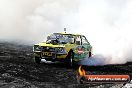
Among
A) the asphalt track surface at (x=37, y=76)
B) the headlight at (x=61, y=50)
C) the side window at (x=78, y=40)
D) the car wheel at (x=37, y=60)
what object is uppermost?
the side window at (x=78, y=40)

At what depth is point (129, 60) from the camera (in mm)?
21094

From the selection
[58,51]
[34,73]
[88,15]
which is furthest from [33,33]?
[34,73]

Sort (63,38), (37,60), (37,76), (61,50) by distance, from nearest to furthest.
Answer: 1. (37,76)
2. (61,50)
3. (37,60)
4. (63,38)

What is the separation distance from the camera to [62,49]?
709 inches

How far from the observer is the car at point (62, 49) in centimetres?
1802

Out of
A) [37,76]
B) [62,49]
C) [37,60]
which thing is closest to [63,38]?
[62,49]

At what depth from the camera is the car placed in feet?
59.1

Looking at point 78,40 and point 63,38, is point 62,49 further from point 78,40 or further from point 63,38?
point 78,40

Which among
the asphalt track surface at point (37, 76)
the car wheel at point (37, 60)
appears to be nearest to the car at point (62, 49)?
the car wheel at point (37, 60)

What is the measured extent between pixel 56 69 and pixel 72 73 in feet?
3.38

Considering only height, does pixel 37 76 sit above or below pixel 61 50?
below

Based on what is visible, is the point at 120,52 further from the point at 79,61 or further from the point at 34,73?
the point at 34,73

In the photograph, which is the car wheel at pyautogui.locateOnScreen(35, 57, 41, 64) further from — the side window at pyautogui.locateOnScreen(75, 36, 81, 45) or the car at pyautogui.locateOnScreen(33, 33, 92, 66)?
the side window at pyautogui.locateOnScreen(75, 36, 81, 45)

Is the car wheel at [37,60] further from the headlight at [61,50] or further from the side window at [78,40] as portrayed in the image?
the side window at [78,40]
